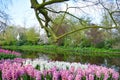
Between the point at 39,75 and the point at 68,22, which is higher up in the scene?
the point at 68,22

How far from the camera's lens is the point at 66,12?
4145 millimetres

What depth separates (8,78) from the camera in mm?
4027

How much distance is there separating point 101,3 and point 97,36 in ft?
136

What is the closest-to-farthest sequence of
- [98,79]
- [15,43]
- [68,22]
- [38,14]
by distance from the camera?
[38,14]
[98,79]
[68,22]
[15,43]

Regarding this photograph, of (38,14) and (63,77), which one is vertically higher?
(38,14)

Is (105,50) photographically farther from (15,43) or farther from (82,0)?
(82,0)

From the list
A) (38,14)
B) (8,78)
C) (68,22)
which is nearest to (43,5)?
(38,14)

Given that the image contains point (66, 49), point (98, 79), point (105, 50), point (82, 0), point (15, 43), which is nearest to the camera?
point (82, 0)

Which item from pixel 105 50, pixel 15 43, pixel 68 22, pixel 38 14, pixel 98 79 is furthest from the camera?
pixel 15 43

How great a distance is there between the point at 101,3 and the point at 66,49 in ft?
131

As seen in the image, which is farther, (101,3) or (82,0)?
(101,3)

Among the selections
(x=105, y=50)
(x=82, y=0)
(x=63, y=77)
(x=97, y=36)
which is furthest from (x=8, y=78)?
(x=97, y=36)

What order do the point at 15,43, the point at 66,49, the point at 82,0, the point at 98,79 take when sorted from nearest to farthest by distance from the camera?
the point at 82,0
the point at 98,79
the point at 66,49
the point at 15,43

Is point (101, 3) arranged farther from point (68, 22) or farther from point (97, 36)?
point (97, 36)
